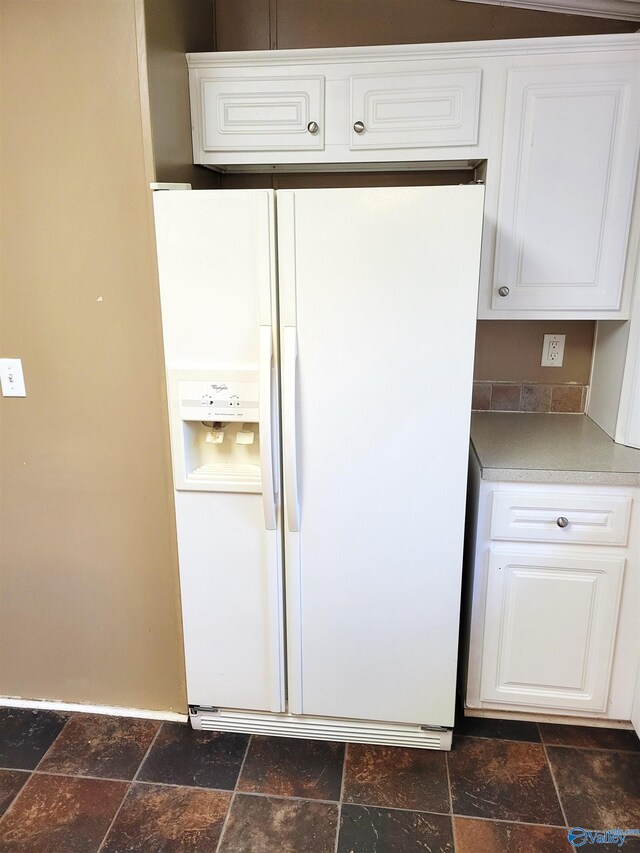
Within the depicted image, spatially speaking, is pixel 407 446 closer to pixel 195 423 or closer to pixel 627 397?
pixel 195 423

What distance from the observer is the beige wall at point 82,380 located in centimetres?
153

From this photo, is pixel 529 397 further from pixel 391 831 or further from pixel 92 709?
pixel 92 709

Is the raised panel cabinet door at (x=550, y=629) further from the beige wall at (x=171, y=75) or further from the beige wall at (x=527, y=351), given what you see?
the beige wall at (x=171, y=75)

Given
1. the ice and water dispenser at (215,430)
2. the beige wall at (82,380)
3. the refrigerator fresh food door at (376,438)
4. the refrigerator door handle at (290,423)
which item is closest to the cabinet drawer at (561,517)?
the refrigerator fresh food door at (376,438)

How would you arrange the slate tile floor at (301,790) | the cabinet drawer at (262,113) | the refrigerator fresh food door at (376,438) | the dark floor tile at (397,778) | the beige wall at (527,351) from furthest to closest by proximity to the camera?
1. the beige wall at (527,351)
2. the cabinet drawer at (262,113)
3. the dark floor tile at (397,778)
4. the slate tile floor at (301,790)
5. the refrigerator fresh food door at (376,438)

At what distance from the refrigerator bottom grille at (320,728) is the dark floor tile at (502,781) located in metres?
0.09

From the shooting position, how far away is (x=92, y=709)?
2.05 m

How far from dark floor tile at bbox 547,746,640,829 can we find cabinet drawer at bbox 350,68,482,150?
1912mm

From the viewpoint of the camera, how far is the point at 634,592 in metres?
1.74

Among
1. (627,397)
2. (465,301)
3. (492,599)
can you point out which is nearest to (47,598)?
(492,599)

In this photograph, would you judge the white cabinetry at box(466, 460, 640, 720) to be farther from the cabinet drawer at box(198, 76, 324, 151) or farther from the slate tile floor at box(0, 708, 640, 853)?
the cabinet drawer at box(198, 76, 324, 151)

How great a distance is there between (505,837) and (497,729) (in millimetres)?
393

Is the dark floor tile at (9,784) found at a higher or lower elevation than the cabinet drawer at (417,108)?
lower

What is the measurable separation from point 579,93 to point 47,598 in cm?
228
